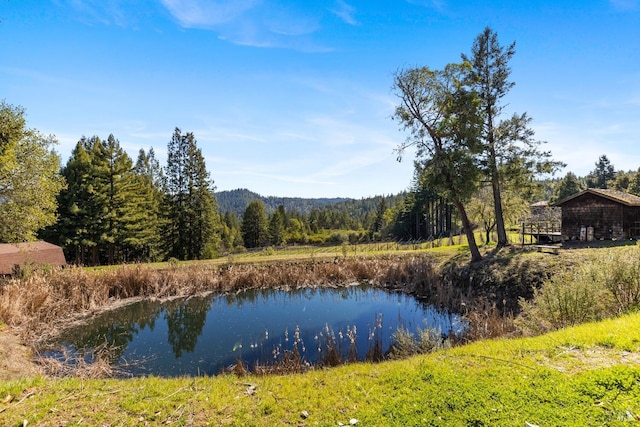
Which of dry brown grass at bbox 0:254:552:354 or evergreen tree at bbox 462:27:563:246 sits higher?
evergreen tree at bbox 462:27:563:246

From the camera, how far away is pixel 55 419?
14.0 ft

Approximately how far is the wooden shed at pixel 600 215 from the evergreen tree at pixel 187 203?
32.0 meters

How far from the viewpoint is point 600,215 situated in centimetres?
2102

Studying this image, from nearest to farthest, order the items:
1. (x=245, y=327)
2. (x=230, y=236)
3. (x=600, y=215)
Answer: (x=245, y=327)
(x=600, y=215)
(x=230, y=236)

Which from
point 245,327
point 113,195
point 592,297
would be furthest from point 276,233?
point 592,297

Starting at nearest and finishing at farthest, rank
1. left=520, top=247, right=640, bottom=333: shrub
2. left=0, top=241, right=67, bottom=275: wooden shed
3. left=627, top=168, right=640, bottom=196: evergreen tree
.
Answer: left=520, top=247, right=640, bottom=333: shrub, left=0, top=241, right=67, bottom=275: wooden shed, left=627, top=168, right=640, bottom=196: evergreen tree

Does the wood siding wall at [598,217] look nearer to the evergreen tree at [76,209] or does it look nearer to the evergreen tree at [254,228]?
the evergreen tree at [76,209]

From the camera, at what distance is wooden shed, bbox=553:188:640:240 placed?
20.0 metres

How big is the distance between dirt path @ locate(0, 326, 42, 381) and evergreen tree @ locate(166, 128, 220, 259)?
25.0m

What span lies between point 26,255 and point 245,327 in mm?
19055

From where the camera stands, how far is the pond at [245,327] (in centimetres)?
941

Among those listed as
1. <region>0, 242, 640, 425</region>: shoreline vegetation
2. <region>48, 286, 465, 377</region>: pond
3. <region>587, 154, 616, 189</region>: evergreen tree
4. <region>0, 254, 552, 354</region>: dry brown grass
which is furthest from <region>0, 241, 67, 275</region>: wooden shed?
<region>587, 154, 616, 189</region>: evergreen tree

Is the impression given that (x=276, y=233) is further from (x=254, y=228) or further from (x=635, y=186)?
(x=635, y=186)

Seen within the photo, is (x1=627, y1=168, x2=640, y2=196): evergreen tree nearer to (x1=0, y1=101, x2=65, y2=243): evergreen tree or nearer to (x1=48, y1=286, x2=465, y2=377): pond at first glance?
(x1=48, y1=286, x2=465, y2=377): pond
